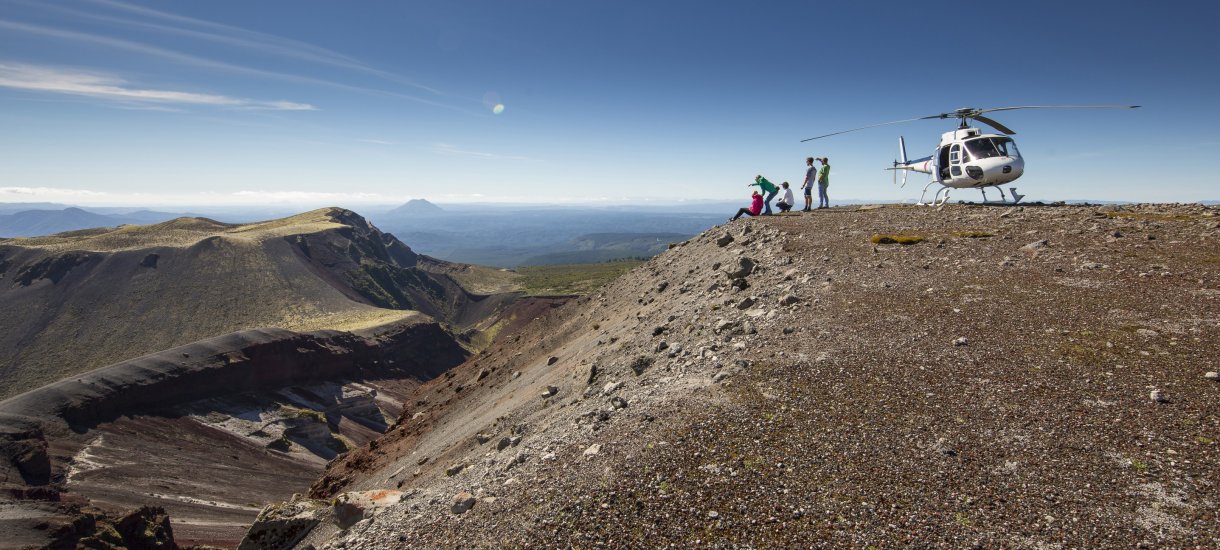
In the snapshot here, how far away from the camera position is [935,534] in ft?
21.3

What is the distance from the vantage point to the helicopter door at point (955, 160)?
25.7 meters

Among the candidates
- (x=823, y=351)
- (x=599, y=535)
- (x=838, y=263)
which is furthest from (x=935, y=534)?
(x=838, y=263)

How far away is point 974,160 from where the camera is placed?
24734 millimetres

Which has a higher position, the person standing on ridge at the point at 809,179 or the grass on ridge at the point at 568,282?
the person standing on ridge at the point at 809,179

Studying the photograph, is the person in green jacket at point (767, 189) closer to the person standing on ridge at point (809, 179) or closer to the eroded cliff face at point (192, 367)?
the person standing on ridge at point (809, 179)

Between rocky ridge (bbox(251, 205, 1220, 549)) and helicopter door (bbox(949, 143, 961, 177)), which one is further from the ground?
helicopter door (bbox(949, 143, 961, 177))

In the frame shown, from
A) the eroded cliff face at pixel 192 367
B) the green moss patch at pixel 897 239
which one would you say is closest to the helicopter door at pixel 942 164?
the green moss patch at pixel 897 239

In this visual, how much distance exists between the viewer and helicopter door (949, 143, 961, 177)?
2573 cm

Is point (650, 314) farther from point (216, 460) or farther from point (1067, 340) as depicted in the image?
point (216, 460)

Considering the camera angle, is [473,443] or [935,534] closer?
[935,534]

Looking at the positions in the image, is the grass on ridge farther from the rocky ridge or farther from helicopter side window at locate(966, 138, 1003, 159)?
the rocky ridge

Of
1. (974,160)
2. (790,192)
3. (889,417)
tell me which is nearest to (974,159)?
(974,160)

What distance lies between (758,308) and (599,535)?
9.45m

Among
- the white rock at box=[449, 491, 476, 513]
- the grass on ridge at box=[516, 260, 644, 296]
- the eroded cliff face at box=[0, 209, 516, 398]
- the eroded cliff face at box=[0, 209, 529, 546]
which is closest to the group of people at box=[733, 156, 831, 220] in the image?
the white rock at box=[449, 491, 476, 513]
